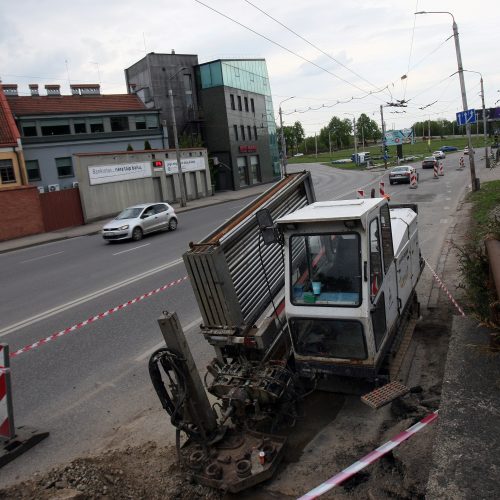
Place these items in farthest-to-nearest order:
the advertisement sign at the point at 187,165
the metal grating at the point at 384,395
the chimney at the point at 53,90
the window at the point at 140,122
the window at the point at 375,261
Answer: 1. the window at the point at 140,122
2. the chimney at the point at 53,90
3. the advertisement sign at the point at 187,165
4. the window at the point at 375,261
5. the metal grating at the point at 384,395

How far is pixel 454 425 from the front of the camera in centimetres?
387

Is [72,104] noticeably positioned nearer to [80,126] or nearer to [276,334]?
[80,126]

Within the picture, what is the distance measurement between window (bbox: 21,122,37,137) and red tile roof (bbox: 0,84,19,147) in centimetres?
372

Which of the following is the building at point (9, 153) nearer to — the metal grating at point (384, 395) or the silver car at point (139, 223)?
the silver car at point (139, 223)

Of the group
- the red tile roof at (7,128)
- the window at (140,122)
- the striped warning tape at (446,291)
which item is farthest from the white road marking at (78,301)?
the window at (140,122)

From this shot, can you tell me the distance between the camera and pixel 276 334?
6000 mm

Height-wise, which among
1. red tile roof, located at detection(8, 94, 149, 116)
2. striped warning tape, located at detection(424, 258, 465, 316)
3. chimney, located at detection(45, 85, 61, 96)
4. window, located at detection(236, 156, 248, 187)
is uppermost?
chimney, located at detection(45, 85, 61, 96)

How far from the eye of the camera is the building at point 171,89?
51375mm

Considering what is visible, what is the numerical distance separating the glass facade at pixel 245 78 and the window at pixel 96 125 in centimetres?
1415

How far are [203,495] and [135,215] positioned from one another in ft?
63.4

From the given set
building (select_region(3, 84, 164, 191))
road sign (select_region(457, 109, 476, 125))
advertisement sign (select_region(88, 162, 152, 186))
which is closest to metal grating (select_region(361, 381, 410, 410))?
road sign (select_region(457, 109, 476, 125))

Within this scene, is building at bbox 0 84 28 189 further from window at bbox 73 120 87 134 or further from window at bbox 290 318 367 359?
window at bbox 290 318 367 359

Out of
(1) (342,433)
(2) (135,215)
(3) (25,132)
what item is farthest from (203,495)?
(3) (25,132)

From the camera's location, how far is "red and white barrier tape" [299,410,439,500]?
422 cm
